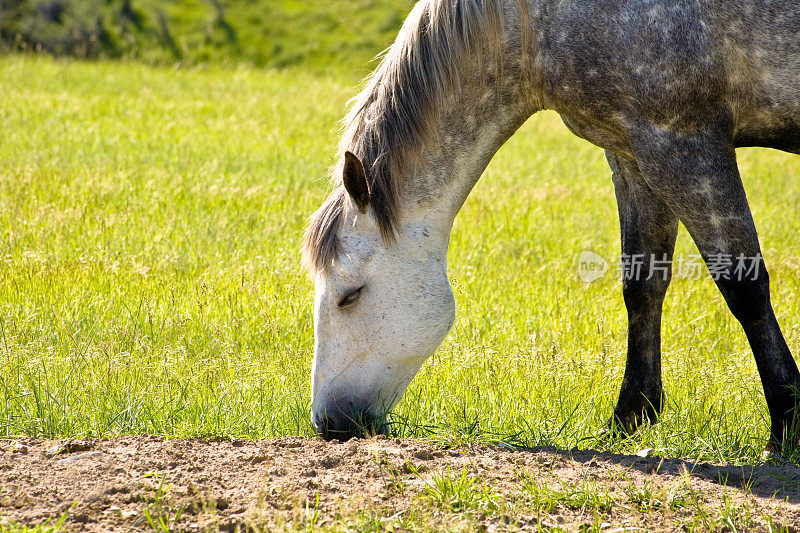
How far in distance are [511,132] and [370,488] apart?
5.75 ft

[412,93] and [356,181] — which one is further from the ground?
[412,93]

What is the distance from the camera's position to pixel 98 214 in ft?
21.5

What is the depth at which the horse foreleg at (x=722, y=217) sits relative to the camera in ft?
10.0

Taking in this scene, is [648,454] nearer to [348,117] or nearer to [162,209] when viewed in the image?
[348,117]

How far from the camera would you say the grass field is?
11.6 ft

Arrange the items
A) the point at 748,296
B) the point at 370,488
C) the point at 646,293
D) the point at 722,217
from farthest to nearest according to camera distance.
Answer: the point at 646,293
the point at 748,296
the point at 722,217
the point at 370,488

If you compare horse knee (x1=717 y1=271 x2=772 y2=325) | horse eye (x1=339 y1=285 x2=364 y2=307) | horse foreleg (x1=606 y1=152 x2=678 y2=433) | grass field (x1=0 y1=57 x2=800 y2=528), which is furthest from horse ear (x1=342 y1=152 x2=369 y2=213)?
horse knee (x1=717 y1=271 x2=772 y2=325)

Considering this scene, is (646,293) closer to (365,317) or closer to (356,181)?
(365,317)

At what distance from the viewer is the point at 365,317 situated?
337 cm

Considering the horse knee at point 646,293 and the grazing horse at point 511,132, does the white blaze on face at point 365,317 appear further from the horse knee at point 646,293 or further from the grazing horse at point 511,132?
the horse knee at point 646,293

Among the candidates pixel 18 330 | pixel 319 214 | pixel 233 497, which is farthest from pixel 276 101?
pixel 233 497

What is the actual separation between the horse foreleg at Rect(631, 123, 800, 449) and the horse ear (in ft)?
3.71

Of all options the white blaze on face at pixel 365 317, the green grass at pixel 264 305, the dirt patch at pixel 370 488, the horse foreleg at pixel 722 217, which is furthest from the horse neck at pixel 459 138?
the dirt patch at pixel 370 488

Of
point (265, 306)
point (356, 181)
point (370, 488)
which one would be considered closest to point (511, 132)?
point (356, 181)
